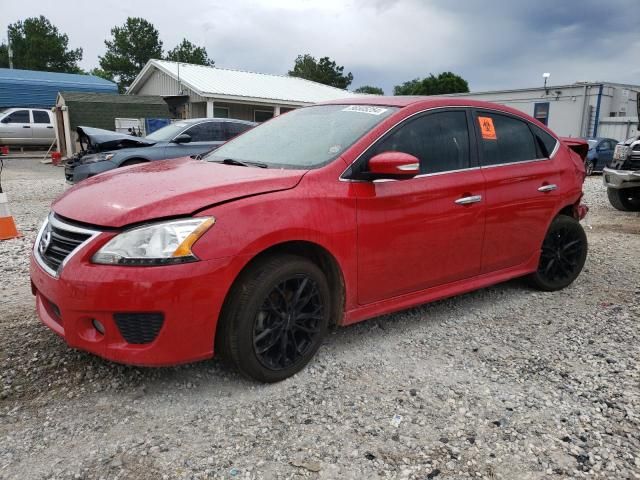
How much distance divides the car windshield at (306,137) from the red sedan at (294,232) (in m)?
0.02

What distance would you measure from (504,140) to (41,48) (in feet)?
182

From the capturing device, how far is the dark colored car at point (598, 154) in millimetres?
18156

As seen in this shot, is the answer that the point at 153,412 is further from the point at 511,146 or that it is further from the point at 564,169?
the point at 564,169

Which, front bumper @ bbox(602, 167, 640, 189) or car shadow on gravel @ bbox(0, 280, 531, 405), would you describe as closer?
car shadow on gravel @ bbox(0, 280, 531, 405)

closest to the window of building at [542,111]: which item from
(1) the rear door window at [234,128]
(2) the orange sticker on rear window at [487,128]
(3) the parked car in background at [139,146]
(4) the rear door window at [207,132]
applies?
(1) the rear door window at [234,128]

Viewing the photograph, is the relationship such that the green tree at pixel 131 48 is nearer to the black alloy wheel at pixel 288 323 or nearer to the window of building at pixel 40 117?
the window of building at pixel 40 117

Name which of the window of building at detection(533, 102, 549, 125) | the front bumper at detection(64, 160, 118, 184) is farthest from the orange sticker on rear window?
the window of building at detection(533, 102, 549, 125)

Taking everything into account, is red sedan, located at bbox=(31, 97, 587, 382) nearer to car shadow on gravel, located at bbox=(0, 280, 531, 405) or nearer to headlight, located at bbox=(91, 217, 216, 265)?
headlight, located at bbox=(91, 217, 216, 265)

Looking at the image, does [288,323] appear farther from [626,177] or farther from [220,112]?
[220,112]

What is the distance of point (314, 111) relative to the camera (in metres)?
4.01

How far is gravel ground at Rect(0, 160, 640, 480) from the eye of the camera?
2.35m

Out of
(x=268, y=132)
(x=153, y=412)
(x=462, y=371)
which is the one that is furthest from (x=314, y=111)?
(x=153, y=412)

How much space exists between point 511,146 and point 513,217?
1.96 ft

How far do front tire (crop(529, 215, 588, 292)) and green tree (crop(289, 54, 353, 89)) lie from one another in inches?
2638
